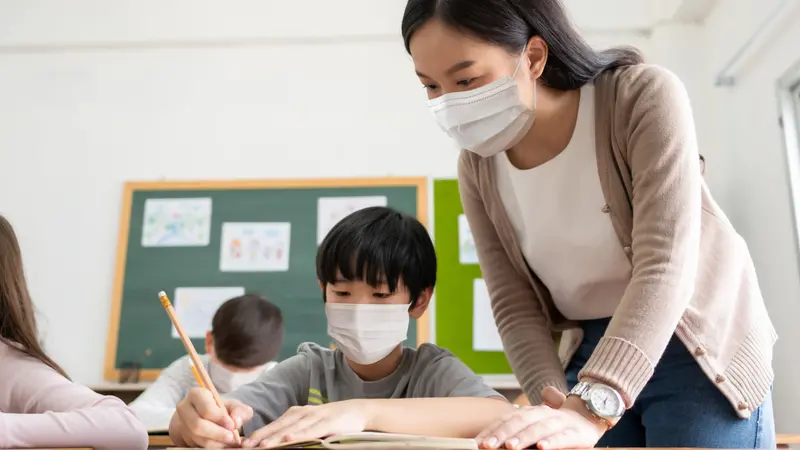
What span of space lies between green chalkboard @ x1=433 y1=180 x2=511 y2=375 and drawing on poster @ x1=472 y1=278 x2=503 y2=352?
0.05ft

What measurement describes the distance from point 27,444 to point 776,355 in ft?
7.99

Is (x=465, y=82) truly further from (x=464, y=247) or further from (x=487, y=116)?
(x=464, y=247)

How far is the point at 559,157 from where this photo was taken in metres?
1.02

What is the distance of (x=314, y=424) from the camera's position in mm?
749

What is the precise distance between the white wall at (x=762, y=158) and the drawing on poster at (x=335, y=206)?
1503 millimetres

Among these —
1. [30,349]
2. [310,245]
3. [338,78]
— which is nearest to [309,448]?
[30,349]

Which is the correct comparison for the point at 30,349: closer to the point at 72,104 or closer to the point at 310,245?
the point at 310,245

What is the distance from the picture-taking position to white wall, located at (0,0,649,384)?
3.19 metres

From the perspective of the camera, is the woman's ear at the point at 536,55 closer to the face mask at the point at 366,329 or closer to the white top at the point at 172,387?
the face mask at the point at 366,329

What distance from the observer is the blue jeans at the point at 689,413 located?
877mm

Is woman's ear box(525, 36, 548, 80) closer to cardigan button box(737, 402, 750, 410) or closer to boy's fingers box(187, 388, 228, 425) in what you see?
cardigan button box(737, 402, 750, 410)

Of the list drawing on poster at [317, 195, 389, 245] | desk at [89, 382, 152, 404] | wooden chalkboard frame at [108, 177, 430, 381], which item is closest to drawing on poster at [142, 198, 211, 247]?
wooden chalkboard frame at [108, 177, 430, 381]

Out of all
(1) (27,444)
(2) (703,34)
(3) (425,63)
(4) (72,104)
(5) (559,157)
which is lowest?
(1) (27,444)

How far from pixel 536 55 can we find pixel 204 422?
0.69 metres
